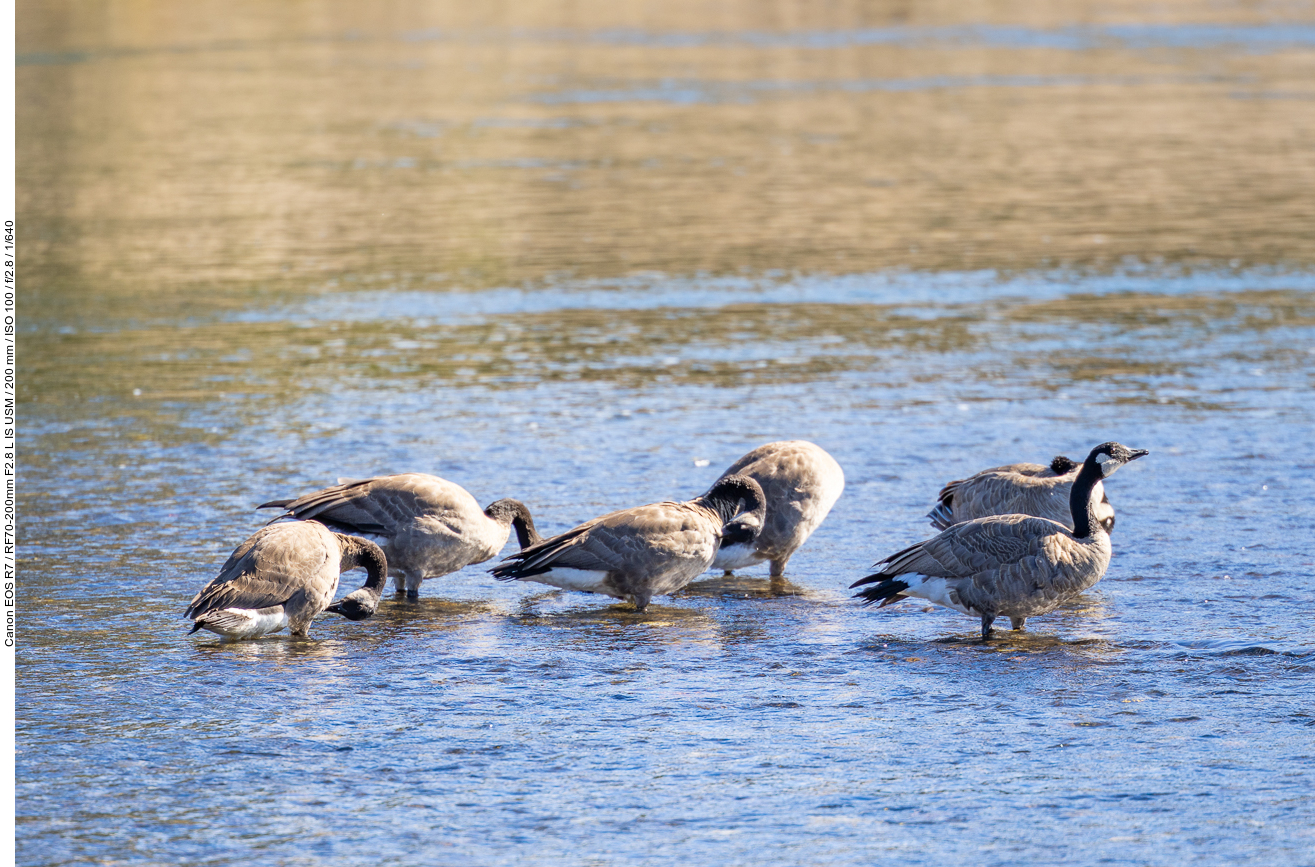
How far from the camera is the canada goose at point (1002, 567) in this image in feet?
30.3

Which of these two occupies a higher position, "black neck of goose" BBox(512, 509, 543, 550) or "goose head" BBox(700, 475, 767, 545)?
"goose head" BBox(700, 475, 767, 545)

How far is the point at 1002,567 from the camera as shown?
30.2 ft

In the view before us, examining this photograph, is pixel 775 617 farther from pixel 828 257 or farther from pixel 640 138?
pixel 640 138

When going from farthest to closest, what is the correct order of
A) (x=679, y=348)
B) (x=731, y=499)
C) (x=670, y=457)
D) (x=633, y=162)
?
1. (x=633, y=162)
2. (x=679, y=348)
3. (x=670, y=457)
4. (x=731, y=499)

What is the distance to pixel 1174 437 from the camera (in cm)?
1403

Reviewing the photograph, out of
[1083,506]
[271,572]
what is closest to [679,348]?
[1083,506]

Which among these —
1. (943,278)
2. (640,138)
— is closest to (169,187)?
(640,138)

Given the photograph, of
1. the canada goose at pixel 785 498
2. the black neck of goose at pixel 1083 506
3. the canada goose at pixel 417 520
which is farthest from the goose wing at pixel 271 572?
the black neck of goose at pixel 1083 506

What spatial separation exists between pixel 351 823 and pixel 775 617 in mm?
3618

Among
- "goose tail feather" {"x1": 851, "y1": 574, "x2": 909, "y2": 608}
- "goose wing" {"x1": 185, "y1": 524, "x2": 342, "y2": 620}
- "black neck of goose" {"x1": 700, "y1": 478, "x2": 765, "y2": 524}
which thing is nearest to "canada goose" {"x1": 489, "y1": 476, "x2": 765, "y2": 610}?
"black neck of goose" {"x1": 700, "y1": 478, "x2": 765, "y2": 524}

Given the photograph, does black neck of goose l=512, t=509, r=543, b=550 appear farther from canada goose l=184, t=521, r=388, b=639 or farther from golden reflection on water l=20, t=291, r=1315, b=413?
golden reflection on water l=20, t=291, r=1315, b=413

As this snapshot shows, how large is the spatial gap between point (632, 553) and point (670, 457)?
12.7ft

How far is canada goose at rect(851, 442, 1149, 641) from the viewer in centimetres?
923

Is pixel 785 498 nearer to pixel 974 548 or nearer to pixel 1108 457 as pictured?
pixel 974 548
